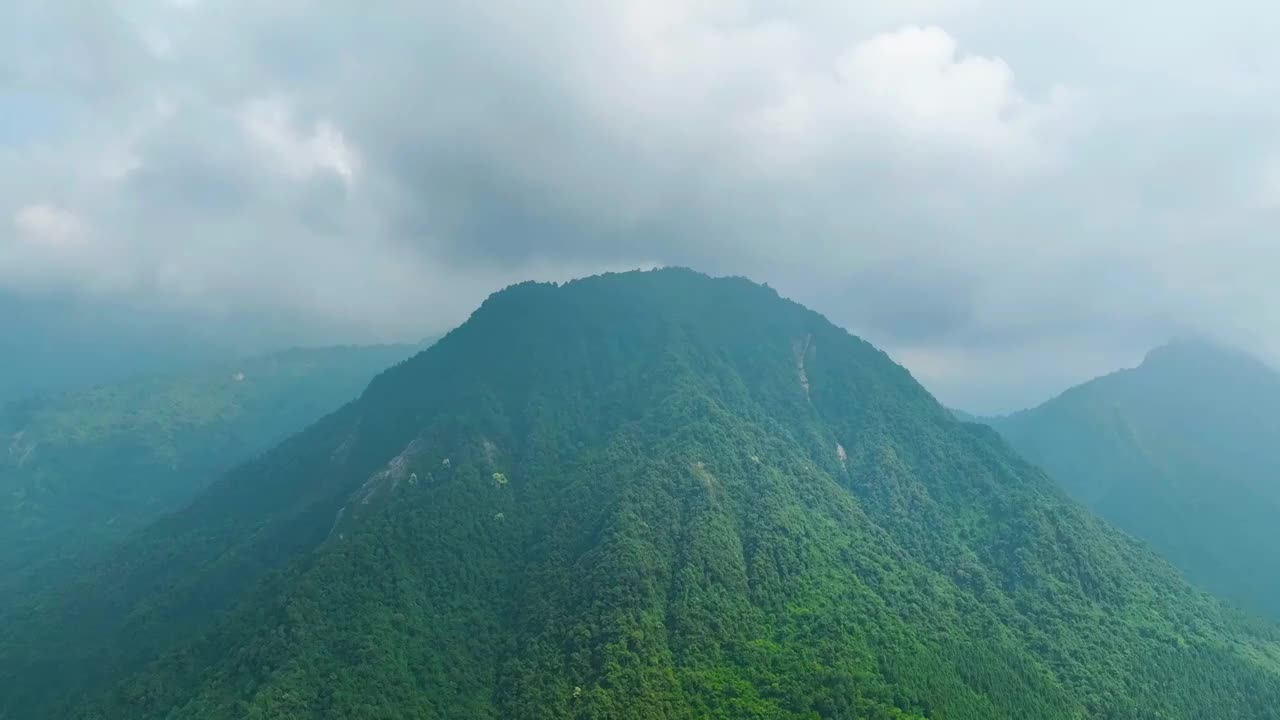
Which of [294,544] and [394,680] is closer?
[394,680]

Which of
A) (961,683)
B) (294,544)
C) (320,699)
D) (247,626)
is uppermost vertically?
(294,544)

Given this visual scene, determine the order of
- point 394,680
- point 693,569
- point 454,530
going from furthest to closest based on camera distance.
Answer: point 454,530
point 693,569
point 394,680

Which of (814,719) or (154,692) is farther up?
(154,692)

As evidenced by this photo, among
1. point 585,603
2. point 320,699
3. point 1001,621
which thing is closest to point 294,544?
point 320,699

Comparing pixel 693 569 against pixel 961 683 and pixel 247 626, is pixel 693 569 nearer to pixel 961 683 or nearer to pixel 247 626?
pixel 961 683

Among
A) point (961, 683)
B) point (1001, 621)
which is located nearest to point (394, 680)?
point (961, 683)

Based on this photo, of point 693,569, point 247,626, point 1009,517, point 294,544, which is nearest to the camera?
point 247,626
